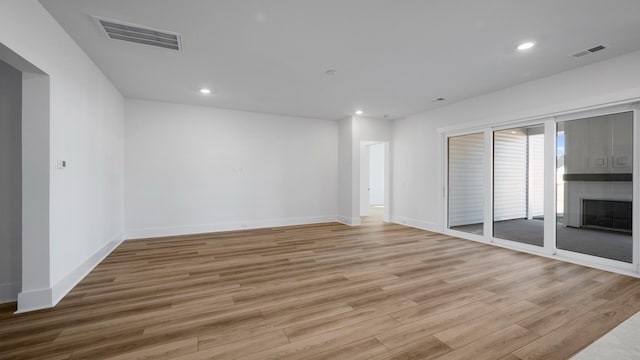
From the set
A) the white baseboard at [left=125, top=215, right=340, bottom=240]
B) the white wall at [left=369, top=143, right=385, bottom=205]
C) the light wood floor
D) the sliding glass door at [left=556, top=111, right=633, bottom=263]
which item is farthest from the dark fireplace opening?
the white wall at [left=369, top=143, right=385, bottom=205]

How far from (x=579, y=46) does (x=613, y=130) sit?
1.36 m

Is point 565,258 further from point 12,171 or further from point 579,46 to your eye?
point 12,171

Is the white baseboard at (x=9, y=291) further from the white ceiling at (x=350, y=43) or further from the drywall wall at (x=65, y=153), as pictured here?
the white ceiling at (x=350, y=43)

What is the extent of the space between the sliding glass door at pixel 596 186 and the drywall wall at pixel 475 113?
36 centimetres

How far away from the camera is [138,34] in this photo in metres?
2.82

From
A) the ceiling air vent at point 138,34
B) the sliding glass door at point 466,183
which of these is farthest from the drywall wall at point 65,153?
the sliding glass door at point 466,183

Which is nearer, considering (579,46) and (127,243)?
(579,46)

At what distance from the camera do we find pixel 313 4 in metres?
2.31

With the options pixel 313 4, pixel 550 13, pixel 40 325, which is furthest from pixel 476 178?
pixel 40 325

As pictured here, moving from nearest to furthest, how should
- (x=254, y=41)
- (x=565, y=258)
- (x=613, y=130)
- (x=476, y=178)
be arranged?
(x=254, y=41) < (x=613, y=130) < (x=565, y=258) < (x=476, y=178)

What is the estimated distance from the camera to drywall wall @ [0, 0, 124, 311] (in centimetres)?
226

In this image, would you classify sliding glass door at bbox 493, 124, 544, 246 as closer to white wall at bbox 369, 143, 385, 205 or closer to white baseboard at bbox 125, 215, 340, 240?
white baseboard at bbox 125, 215, 340, 240

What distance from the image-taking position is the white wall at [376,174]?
1098 centimetres

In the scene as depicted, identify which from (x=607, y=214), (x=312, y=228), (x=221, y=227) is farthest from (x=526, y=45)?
(x=221, y=227)
